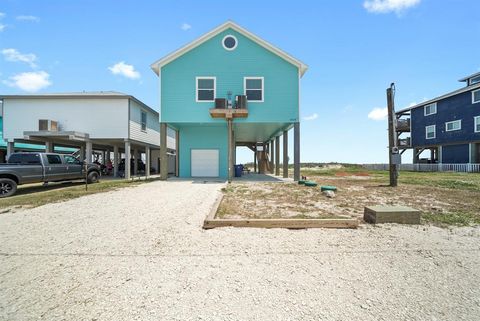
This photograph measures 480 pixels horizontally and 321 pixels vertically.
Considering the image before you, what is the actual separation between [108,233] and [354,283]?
4.54 metres

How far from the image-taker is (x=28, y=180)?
1012 centimetres

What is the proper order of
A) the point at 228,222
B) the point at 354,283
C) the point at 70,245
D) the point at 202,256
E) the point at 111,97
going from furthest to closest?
the point at 111,97
the point at 228,222
the point at 70,245
the point at 202,256
the point at 354,283

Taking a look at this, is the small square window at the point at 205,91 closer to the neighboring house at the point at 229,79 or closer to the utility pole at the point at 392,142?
the neighboring house at the point at 229,79

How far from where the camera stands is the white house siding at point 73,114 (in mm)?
17422

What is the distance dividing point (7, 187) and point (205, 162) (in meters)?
10.9

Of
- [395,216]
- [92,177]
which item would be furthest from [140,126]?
[395,216]

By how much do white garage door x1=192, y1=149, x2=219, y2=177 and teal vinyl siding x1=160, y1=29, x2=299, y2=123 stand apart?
11.0 feet

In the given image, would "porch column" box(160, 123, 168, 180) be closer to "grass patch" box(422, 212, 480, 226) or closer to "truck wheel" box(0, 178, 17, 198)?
"truck wheel" box(0, 178, 17, 198)

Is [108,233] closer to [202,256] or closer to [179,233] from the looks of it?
[179,233]

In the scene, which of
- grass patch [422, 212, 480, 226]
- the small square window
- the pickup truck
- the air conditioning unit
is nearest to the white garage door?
the small square window

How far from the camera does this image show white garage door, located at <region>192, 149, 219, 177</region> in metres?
17.6

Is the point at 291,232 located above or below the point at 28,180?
below

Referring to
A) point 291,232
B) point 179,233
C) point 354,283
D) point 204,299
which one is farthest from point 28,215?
point 354,283

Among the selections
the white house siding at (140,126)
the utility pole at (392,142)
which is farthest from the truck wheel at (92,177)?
the utility pole at (392,142)
